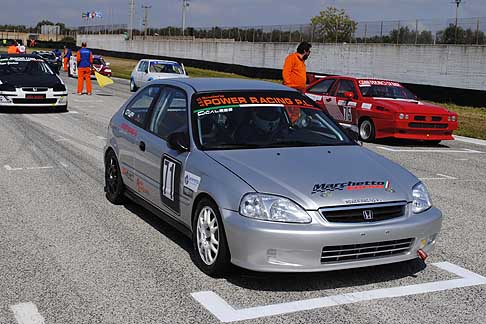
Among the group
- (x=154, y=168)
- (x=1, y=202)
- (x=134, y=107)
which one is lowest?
(x=1, y=202)

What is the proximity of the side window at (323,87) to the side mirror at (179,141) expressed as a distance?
9.89 meters

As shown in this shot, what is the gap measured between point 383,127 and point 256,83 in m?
7.48

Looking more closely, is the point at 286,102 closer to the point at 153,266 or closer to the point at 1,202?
the point at 153,266

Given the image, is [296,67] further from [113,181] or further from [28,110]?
[28,110]

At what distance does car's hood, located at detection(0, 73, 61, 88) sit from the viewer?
55.7 feet

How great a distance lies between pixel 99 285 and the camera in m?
4.86

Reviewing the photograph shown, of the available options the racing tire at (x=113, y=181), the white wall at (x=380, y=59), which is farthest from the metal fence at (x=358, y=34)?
the racing tire at (x=113, y=181)

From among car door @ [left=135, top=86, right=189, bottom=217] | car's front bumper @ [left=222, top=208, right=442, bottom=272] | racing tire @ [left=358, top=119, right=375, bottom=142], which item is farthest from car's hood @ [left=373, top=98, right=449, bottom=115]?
car's front bumper @ [left=222, top=208, right=442, bottom=272]

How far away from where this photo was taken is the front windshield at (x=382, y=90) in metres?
14.3

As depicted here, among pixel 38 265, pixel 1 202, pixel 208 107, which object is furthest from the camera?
pixel 1 202

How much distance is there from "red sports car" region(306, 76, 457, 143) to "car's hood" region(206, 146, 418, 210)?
7.99 metres

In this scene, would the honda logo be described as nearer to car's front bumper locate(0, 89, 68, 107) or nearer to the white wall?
car's front bumper locate(0, 89, 68, 107)

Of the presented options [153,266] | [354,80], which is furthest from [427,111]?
[153,266]

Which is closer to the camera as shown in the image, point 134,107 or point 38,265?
point 38,265
